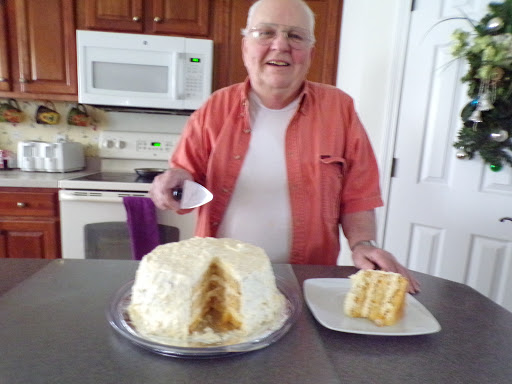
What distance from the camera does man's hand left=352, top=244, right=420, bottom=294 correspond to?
78 centimetres

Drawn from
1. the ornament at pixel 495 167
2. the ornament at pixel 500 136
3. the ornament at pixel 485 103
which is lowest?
the ornament at pixel 495 167

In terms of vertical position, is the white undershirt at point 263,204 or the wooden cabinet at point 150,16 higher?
the wooden cabinet at point 150,16

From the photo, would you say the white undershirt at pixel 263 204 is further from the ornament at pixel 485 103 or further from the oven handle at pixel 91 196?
the oven handle at pixel 91 196

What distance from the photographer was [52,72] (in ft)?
7.00

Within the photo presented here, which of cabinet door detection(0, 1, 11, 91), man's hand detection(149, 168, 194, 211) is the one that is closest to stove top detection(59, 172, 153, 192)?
cabinet door detection(0, 1, 11, 91)

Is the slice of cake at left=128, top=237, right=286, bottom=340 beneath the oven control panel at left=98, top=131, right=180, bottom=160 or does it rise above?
beneath

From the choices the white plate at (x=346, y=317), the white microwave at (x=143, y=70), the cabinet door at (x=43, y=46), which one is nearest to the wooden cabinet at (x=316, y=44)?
the white microwave at (x=143, y=70)

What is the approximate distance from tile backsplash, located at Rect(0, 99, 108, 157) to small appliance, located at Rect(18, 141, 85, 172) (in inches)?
7.7

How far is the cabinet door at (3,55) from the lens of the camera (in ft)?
6.75

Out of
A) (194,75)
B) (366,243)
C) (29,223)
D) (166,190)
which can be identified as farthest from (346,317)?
(29,223)

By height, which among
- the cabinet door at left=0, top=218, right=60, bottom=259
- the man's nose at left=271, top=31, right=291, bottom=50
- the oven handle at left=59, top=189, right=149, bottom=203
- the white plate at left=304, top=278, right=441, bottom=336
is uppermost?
the man's nose at left=271, top=31, right=291, bottom=50

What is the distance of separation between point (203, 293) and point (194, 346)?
0.10m

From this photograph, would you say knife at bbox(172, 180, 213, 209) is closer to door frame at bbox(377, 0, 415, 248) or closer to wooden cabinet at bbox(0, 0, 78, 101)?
door frame at bbox(377, 0, 415, 248)

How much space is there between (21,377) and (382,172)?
1.82 m
